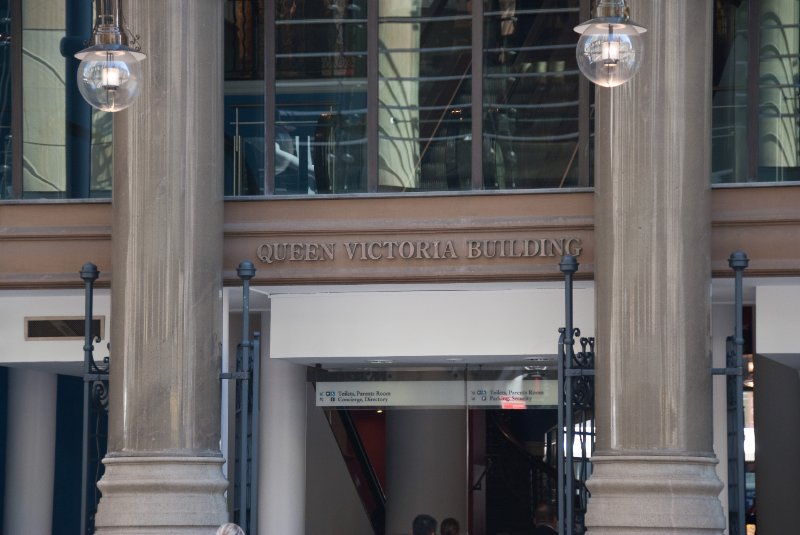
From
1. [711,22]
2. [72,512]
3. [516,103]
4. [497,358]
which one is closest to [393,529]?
[72,512]

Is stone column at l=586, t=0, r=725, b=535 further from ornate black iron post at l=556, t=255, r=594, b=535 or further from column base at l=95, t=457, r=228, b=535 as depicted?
column base at l=95, t=457, r=228, b=535

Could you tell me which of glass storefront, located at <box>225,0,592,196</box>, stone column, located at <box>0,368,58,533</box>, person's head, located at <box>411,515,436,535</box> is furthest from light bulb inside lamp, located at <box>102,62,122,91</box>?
person's head, located at <box>411,515,436,535</box>

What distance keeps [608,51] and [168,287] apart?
5792 mm

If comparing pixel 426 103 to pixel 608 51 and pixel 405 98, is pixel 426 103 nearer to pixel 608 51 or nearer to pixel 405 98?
pixel 405 98

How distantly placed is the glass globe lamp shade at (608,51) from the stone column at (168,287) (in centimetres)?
552

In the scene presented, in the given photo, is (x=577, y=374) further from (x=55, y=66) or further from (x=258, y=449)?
(x=55, y=66)

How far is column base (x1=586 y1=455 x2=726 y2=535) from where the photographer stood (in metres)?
13.2

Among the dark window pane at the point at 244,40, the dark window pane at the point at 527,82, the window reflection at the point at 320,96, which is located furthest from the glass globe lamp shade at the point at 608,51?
the dark window pane at the point at 244,40

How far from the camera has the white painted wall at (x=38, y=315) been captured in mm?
15586

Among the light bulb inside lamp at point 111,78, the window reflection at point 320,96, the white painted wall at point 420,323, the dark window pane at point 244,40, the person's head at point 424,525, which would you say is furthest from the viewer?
the person's head at point 424,525

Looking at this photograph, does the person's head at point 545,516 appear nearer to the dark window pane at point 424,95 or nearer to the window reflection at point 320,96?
the dark window pane at point 424,95

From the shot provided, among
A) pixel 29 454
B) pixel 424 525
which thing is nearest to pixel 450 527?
pixel 424 525

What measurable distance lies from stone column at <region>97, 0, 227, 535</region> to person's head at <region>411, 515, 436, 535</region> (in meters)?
4.04

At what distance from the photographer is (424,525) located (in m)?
17.9
